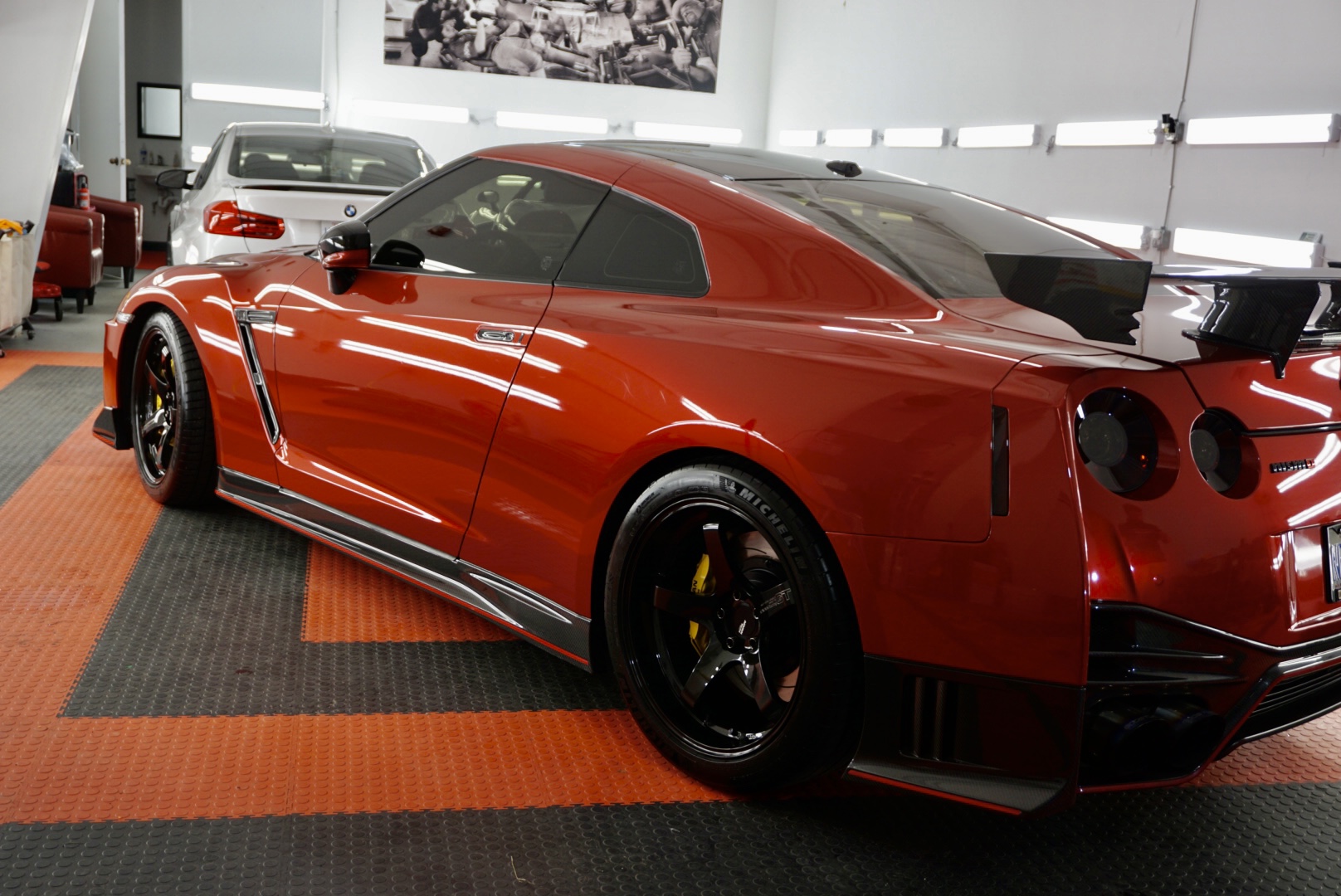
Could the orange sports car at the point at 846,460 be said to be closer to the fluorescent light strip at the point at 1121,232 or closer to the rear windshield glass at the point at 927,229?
the rear windshield glass at the point at 927,229

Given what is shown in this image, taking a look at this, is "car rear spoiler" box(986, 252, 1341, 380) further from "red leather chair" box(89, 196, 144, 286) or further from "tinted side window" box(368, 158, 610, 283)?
"red leather chair" box(89, 196, 144, 286)

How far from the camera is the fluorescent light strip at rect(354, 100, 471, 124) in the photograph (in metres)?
12.6

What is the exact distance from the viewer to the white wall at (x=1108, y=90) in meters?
5.21

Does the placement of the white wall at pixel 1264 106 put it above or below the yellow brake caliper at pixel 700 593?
above

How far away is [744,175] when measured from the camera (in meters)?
2.38

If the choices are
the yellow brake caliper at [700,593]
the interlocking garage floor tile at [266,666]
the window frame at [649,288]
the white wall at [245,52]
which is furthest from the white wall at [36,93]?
the yellow brake caliper at [700,593]

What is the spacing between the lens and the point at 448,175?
111 inches

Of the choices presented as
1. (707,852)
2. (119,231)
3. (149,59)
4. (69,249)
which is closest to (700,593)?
(707,852)

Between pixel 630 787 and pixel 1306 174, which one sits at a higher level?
pixel 1306 174

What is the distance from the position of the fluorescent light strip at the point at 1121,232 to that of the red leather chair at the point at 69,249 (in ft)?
22.3

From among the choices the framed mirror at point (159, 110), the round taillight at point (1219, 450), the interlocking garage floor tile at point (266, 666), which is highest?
the framed mirror at point (159, 110)

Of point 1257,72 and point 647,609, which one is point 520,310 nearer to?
point 647,609

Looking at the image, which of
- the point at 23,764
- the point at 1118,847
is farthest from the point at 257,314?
the point at 1118,847

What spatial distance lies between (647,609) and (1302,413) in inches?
45.8
